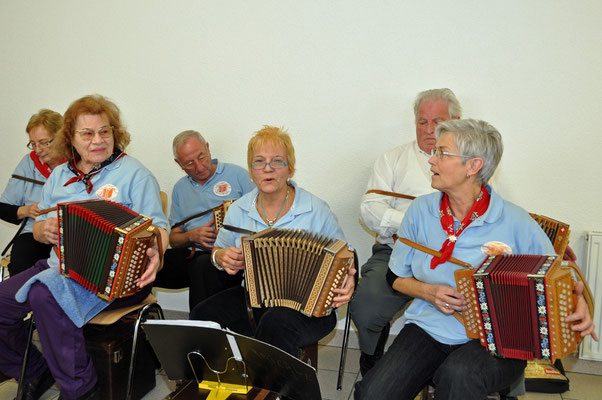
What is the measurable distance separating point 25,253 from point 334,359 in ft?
7.00

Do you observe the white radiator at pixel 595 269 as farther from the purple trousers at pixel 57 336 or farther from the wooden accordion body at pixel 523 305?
the purple trousers at pixel 57 336

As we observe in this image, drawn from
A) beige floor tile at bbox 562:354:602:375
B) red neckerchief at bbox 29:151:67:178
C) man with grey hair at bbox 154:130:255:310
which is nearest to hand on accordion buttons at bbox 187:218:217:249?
man with grey hair at bbox 154:130:255:310

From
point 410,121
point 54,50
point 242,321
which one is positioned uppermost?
point 54,50

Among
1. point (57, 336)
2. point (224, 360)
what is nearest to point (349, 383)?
point (224, 360)

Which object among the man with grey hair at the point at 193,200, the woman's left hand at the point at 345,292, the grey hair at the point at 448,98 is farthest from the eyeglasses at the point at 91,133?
the grey hair at the point at 448,98

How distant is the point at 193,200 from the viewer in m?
3.35

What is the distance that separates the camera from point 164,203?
9.97 ft

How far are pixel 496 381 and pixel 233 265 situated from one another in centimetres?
124

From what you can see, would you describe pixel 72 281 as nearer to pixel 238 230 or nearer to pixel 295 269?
pixel 238 230

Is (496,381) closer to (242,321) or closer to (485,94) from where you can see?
(242,321)

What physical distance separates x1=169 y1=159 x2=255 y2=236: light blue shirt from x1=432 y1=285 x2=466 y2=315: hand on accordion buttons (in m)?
1.72

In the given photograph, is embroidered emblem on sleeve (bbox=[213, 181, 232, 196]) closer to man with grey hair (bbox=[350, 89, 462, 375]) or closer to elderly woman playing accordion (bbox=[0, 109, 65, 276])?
man with grey hair (bbox=[350, 89, 462, 375])

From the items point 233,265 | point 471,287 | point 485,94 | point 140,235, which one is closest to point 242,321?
point 233,265

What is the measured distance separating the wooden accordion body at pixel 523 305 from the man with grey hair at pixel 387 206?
832mm
